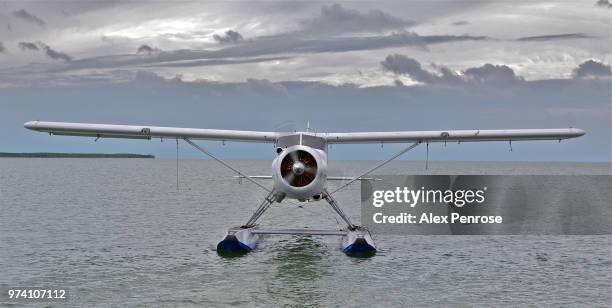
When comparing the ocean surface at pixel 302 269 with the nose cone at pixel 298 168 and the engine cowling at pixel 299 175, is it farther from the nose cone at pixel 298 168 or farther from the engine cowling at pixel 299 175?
the nose cone at pixel 298 168

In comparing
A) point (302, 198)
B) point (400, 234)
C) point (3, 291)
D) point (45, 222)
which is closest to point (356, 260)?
point (302, 198)

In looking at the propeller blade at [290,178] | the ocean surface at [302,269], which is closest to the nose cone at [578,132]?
the ocean surface at [302,269]

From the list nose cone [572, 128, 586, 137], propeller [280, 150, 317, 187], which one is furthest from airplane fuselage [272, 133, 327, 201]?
nose cone [572, 128, 586, 137]

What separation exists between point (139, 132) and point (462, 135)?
10.2m

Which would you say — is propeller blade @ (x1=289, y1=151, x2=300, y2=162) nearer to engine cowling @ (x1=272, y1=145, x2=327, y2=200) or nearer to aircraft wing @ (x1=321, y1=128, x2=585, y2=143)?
engine cowling @ (x1=272, y1=145, x2=327, y2=200)

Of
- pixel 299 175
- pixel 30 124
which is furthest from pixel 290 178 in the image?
pixel 30 124

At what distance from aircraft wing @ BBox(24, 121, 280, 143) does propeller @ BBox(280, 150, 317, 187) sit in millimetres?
3043

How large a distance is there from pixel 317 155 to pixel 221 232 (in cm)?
1076

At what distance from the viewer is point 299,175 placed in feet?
49.8

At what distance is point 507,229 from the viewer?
2738 centimetres

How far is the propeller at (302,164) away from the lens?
15.2 meters

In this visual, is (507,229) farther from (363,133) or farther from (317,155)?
(317,155)

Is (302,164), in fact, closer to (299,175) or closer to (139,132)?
(299,175)

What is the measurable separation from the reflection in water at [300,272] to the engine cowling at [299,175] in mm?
2072
